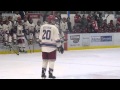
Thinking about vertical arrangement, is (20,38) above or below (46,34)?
below

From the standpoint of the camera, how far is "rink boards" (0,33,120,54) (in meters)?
20.6

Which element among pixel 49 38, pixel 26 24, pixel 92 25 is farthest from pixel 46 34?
pixel 92 25

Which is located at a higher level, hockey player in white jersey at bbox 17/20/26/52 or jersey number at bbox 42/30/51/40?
jersey number at bbox 42/30/51/40

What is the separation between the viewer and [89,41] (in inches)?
837

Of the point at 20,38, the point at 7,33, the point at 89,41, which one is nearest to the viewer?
the point at 7,33

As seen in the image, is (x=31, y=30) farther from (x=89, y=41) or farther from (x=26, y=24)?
→ (x=89, y=41)

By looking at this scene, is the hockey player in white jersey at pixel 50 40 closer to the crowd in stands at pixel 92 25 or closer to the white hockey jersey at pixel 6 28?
the white hockey jersey at pixel 6 28

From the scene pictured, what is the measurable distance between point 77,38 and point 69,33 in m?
0.56

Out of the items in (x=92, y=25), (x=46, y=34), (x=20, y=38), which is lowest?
(x=20, y=38)

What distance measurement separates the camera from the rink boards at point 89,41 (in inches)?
811

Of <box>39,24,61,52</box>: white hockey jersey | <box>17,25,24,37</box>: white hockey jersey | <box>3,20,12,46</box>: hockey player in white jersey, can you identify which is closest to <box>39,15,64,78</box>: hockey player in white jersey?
<box>39,24,61,52</box>: white hockey jersey

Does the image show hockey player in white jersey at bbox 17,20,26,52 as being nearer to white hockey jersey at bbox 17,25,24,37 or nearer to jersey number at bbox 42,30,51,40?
white hockey jersey at bbox 17,25,24,37
